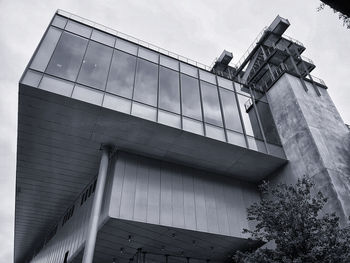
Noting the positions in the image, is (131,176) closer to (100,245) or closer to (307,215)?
(100,245)

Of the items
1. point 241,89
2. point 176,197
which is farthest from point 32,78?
point 241,89

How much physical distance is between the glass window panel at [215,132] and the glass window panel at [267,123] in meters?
4.74

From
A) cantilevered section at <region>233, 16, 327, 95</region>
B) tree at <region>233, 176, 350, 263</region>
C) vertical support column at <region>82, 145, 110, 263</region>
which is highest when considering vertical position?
cantilevered section at <region>233, 16, 327, 95</region>

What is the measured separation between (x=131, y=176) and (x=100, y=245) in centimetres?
526

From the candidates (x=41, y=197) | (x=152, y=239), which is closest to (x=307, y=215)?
(x=152, y=239)

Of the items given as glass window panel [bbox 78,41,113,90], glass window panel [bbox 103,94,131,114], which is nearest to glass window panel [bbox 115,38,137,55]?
glass window panel [bbox 78,41,113,90]

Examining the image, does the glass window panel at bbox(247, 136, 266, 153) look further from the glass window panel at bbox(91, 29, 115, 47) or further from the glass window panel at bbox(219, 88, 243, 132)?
the glass window panel at bbox(91, 29, 115, 47)

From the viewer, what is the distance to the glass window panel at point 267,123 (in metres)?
23.2

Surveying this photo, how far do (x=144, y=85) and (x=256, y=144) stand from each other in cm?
979

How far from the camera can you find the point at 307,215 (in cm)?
1309

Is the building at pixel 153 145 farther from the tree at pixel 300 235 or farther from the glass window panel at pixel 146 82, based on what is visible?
the tree at pixel 300 235

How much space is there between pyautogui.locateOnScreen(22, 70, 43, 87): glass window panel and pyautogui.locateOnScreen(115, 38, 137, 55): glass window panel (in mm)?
6766

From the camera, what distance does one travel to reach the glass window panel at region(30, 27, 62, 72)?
16531 millimetres

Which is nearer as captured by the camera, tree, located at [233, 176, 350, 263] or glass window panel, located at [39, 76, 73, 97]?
tree, located at [233, 176, 350, 263]
